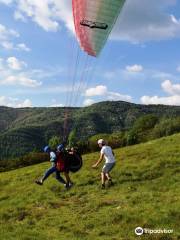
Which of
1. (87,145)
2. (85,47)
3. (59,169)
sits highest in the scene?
(85,47)

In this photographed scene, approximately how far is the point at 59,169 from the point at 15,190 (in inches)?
269

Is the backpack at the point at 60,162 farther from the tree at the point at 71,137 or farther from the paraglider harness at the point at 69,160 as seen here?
the tree at the point at 71,137

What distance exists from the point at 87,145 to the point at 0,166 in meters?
10.6

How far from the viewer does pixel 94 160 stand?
3362 cm

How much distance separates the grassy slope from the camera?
15492 millimetres

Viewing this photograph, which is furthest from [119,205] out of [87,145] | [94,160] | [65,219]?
[87,145]

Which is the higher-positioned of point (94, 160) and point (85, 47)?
point (85, 47)

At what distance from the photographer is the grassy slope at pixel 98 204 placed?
15.5 meters

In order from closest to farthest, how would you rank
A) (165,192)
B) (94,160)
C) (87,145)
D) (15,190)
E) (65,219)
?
1. (65,219)
2. (165,192)
3. (15,190)
4. (94,160)
5. (87,145)

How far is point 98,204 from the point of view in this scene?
61.6 ft

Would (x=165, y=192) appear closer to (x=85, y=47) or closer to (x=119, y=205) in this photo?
(x=119, y=205)

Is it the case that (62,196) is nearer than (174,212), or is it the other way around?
(174,212)

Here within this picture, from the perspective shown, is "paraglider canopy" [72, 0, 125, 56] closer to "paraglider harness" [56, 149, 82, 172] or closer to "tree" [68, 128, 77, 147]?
"tree" [68, 128, 77, 147]

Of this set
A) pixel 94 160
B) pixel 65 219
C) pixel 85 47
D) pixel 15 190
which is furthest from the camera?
pixel 94 160
